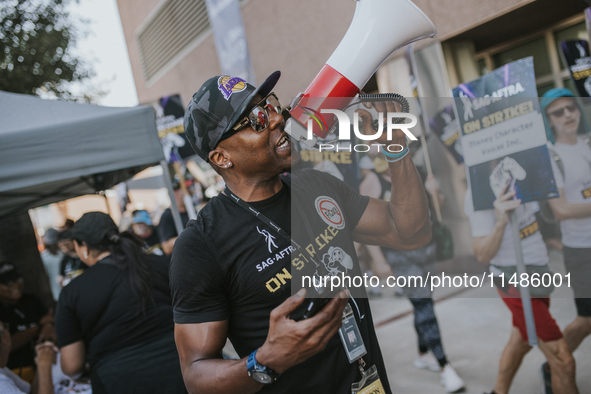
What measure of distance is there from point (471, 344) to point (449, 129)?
2.34 metres

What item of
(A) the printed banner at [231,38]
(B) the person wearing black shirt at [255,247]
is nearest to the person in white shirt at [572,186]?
(B) the person wearing black shirt at [255,247]

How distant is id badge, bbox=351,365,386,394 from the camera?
52.4 inches

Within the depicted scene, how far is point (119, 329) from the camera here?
2.38m

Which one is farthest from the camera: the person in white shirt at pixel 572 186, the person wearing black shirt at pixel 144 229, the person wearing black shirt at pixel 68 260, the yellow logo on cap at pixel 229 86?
the person wearing black shirt at pixel 144 229

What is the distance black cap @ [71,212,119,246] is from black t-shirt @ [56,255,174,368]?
19cm

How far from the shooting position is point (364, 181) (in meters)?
1.99

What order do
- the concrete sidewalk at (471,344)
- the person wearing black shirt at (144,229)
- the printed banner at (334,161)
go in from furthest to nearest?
the person wearing black shirt at (144,229) < the concrete sidewalk at (471,344) < the printed banner at (334,161)

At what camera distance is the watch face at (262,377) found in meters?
1.13

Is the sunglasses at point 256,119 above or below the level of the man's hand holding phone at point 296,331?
above

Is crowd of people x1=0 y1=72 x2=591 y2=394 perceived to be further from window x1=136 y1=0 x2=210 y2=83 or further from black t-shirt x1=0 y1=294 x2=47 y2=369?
window x1=136 y1=0 x2=210 y2=83

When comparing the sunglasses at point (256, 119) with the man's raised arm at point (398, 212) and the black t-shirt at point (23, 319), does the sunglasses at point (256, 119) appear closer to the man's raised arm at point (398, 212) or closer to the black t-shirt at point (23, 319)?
the man's raised arm at point (398, 212)

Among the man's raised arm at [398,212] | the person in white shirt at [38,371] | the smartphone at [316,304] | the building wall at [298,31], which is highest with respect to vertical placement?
the building wall at [298,31]

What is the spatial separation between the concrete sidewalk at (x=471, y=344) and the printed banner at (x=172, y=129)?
352cm

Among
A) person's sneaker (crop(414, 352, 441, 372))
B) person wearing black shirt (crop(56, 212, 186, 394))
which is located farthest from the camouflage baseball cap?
person's sneaker (crop(414, 352, 441, 372))
